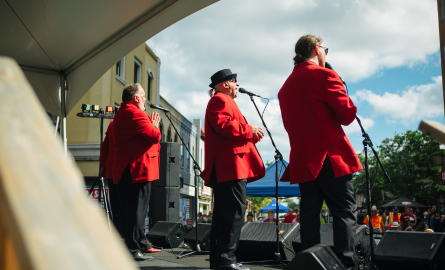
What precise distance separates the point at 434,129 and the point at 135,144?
3154 millimetres

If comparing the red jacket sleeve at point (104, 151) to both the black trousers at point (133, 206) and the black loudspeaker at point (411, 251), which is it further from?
the black loudspeaker at point (411, 251)

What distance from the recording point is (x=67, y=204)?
1.53 feet

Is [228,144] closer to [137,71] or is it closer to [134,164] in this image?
[134,164]

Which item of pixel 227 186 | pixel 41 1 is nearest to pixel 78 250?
pixel 227 186

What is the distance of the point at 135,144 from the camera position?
390 cm

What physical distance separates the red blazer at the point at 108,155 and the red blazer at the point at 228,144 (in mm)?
1743

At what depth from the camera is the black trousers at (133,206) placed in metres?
3.74

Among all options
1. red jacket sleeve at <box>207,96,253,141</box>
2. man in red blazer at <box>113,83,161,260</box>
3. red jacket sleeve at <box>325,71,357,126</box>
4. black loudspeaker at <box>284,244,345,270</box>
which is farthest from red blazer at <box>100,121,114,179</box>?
black loudspeaker at <box>284,244,345,270</box>

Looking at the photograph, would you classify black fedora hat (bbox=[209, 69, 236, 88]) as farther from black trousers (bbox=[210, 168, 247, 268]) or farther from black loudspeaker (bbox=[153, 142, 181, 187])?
black loudspeaker (bbox=[153, 142, 181, 187])

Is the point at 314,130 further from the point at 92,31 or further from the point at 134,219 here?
the point at 92,31

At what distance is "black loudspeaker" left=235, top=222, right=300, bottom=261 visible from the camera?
4086mm

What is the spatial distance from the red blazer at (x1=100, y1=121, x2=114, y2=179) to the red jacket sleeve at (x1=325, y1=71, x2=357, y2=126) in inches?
115

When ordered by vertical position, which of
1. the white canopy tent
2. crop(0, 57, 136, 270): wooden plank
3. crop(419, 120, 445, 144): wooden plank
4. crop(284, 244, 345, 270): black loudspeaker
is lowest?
crop(284, 244, 345, 270): black loudspeaker

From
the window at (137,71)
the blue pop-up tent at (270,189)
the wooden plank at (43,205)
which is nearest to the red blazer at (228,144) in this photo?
the wooden plank at (43,205)
